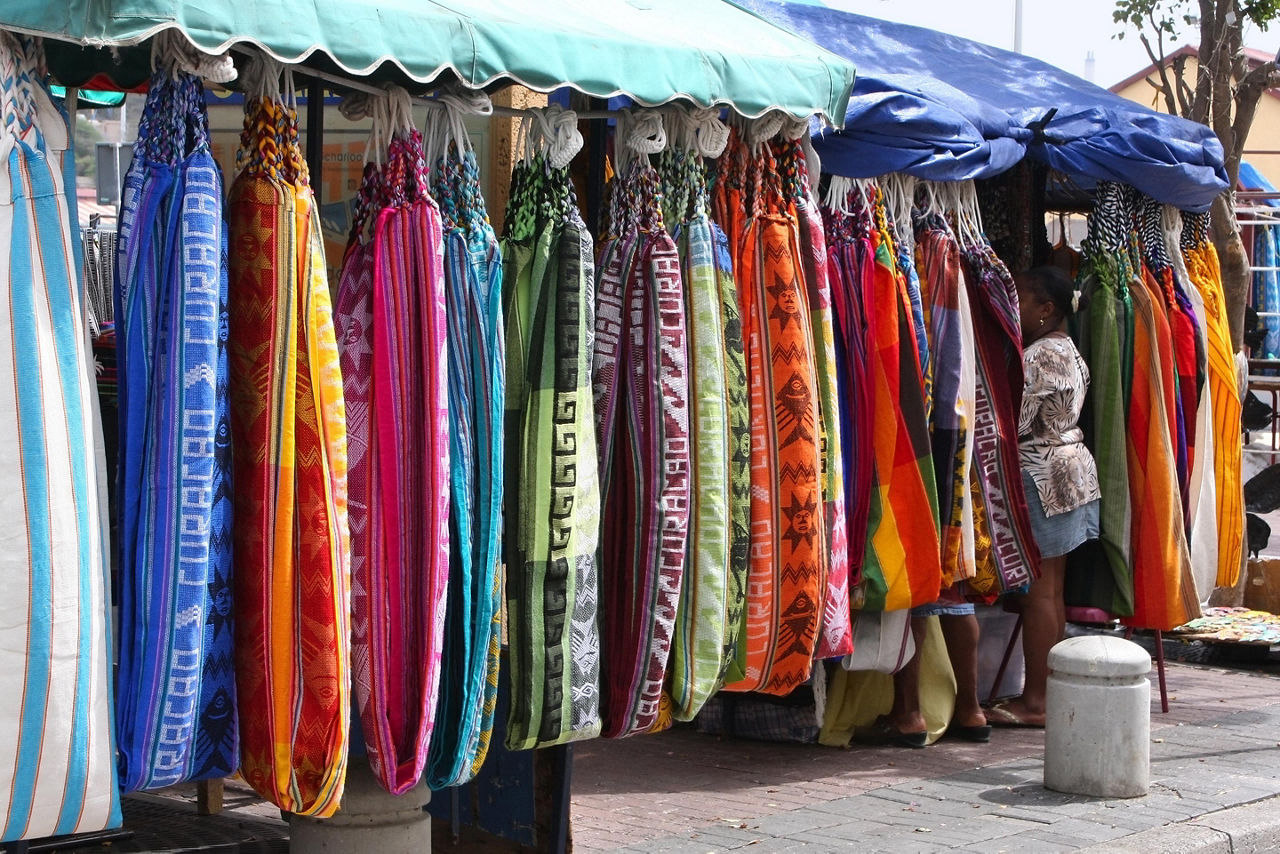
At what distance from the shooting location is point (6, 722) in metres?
2.71

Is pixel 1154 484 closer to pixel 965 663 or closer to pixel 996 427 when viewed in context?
pixel 996 427

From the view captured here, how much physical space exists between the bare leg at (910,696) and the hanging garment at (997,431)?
32 cm

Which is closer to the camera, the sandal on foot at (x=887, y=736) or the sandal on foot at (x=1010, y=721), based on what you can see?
the sandal on foot at (x=887, y=736)

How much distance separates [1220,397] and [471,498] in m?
3.68

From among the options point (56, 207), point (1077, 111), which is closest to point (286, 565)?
point (56, 207)

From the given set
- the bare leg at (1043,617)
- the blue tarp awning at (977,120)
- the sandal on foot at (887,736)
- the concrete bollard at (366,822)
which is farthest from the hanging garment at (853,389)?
the concrete bollard at (366,822)

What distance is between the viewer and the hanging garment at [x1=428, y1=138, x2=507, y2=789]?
340 centimetres

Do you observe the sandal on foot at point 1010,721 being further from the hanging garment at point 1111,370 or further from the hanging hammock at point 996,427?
the hanging hammock at point 996,427

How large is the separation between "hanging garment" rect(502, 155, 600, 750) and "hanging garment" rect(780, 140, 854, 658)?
0.79m

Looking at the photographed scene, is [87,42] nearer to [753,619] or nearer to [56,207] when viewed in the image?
[56,207]

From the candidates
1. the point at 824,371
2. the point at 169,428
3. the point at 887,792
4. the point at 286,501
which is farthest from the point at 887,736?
the point at 169,428

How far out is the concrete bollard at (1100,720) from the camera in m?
5.08

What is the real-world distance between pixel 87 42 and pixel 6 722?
1158 mm

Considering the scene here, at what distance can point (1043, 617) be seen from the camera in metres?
5.99
